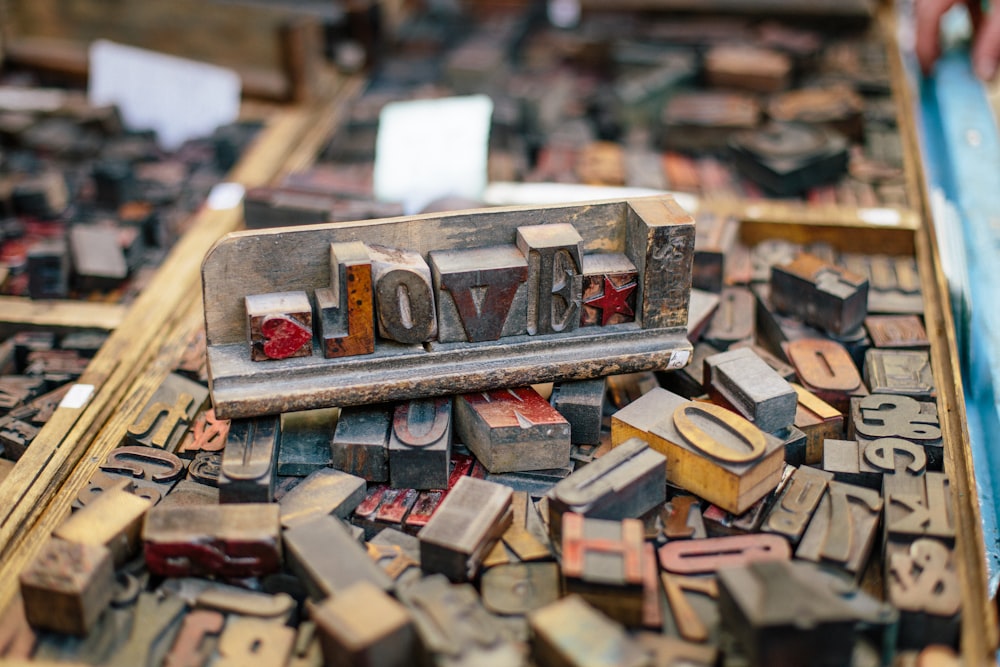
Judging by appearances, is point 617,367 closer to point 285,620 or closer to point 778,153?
point 285,620

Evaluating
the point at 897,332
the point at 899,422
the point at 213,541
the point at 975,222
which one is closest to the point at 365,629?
the point at 213,541

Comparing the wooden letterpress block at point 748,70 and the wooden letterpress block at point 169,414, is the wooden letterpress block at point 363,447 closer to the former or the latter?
the wooden letterpress block at point 169,414

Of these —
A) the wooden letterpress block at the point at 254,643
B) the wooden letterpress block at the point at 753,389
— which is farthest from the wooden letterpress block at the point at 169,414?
the wooden letterpress block at the point at 753,389

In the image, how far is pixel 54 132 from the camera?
4.97 metres

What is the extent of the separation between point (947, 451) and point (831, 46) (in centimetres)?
402

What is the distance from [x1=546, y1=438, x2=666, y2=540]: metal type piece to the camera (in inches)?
90.2

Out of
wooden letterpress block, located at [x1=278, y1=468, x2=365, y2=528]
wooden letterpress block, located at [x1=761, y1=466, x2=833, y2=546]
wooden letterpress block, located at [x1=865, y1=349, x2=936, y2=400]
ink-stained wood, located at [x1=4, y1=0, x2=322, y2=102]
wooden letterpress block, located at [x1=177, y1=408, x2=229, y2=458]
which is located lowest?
wooden letterpress block, located at [x1=761, y1=466, x2=833, y2=546]

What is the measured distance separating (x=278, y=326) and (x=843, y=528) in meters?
1.50

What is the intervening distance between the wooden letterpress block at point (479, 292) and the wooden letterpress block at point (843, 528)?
927 mm

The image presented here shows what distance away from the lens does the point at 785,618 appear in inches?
75.7

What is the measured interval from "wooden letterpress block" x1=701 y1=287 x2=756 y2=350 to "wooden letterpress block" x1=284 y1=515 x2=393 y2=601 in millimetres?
1434

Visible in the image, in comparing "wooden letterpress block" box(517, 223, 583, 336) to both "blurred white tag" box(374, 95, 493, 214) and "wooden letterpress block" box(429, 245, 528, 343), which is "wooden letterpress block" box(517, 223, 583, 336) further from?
"blurred white tag" box(374, 95, 493, 214)

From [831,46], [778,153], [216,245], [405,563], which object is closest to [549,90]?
[778,153]

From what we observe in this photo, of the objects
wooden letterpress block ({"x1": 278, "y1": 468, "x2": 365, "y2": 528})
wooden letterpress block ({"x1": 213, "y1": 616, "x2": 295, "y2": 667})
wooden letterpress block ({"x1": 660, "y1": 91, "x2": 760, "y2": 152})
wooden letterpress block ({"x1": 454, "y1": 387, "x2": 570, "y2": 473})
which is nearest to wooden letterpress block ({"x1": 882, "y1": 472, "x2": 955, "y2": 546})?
wooden letterpress block ({"x1": 454, "y1": 387, "x2": 570, "y2": 473})
